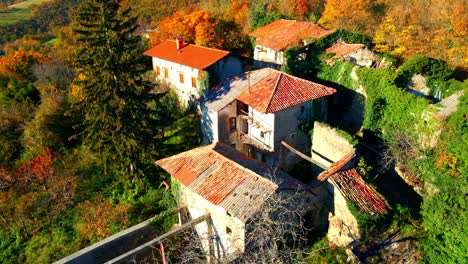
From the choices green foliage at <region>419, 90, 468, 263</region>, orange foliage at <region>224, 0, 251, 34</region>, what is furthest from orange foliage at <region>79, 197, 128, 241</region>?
orange foliage at <region>224, 0, 251, 34</region>

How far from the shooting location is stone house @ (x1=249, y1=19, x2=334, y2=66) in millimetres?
37156

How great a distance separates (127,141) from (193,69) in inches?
484

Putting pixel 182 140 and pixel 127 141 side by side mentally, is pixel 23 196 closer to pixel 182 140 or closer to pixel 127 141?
pixel 127 141

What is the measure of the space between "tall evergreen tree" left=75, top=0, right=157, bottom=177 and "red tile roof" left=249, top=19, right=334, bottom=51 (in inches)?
661


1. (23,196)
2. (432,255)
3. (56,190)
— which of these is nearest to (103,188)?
(56,190)

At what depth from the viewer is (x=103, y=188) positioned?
28719mm

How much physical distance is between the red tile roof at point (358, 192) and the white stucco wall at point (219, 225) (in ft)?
19.7

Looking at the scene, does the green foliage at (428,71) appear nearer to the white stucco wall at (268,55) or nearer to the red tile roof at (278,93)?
the red tile roof at (278,93)

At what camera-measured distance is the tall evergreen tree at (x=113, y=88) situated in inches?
930

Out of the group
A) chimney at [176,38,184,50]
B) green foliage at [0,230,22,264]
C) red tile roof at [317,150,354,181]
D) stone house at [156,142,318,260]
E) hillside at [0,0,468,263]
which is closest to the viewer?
stone house at [156,142,318,260]

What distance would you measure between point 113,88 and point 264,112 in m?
9.45

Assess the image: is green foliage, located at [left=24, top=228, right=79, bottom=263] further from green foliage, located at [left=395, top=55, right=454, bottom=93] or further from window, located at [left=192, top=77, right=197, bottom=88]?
green foliage, located at [left=395, top=55, right=454, bottom=93]

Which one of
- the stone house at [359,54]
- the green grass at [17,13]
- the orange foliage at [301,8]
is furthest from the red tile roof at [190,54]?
the green grass at [17,13]

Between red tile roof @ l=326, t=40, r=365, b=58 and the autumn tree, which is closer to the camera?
red tile roof @ l=326, t=40, r=365, b=58
